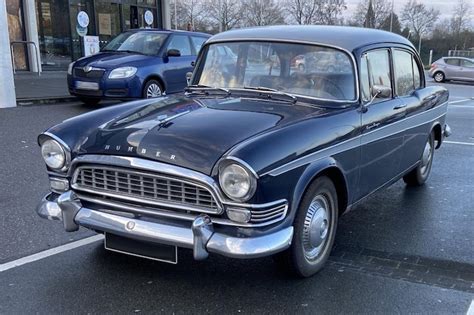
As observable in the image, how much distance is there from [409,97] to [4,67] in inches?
340

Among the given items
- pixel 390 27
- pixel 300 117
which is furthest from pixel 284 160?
pixel 390 27

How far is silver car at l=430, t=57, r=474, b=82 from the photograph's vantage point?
88.9 feet

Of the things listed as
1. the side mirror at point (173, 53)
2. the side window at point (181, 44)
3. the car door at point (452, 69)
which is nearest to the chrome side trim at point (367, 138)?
the side mirror at point (173, 53)

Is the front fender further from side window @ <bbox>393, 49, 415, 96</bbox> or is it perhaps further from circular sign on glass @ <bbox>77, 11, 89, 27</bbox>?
circular sign on glass @ <bbox>77, 11, 89, 27</bbox>

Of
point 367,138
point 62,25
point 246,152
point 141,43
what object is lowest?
point 367,138

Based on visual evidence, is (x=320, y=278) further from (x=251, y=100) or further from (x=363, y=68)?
(x=363, y=68)

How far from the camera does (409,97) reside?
5102mm

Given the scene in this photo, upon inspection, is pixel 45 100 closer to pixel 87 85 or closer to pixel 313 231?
pixel 87 85

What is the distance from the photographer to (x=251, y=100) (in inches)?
158

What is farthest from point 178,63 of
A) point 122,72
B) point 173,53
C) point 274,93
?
point 274,93

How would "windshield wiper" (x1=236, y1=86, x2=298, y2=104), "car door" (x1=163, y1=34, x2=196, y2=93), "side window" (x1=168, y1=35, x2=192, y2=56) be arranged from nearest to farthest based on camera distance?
1. "windshield wiper" (x1=236, y1=86, x2=298, y2=104)
2. "car door" (x1=163, y1=34, x2=196, y2=93)
3. "side window" (x1=168, y1=35, x2=192, y2=56)

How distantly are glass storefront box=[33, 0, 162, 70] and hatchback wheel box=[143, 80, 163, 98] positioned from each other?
871 cm

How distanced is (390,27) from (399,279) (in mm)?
57928

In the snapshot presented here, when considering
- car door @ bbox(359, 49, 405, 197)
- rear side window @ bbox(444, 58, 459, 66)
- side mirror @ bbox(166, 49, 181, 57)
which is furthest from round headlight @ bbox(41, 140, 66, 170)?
rear side window @ bbox(444, 58, 459, 66)
